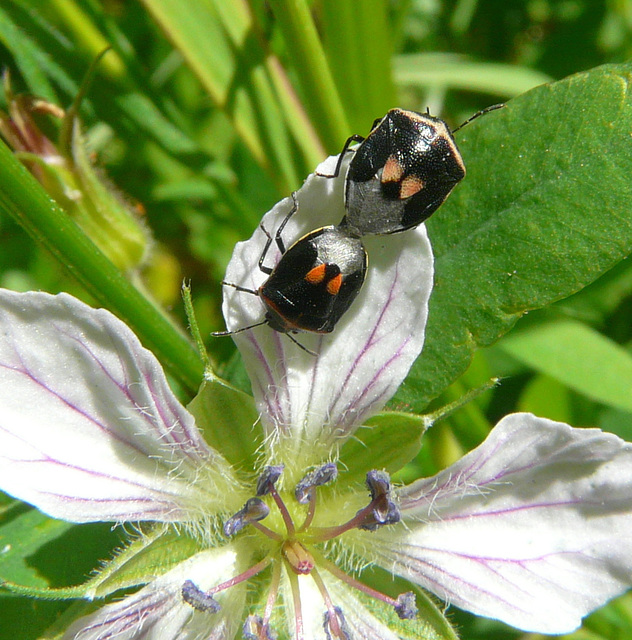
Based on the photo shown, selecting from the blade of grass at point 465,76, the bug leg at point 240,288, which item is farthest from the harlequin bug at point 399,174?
the blade of grass at point 465,76

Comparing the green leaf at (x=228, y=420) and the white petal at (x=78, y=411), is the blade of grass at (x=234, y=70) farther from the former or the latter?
the white petal at (x=78, y=411)

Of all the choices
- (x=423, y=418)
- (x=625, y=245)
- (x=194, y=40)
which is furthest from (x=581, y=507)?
(x=194, y=40)

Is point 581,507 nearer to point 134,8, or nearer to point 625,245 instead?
point 625,245

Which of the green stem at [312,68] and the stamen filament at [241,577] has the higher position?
the green stem at [312,68]

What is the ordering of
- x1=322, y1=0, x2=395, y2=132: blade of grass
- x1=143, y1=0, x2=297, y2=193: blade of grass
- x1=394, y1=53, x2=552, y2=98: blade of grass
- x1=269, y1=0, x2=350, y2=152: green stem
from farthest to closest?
x1=394, y1=53, x2=552, y2=98: blade of grass, x1=143, y1=0, x2=297, y2=193: blade of grass, x1=322, y1=0, x2=395, y2=132: blade of grass, x1=269, y1=0, x2=350, y2=152: green stem

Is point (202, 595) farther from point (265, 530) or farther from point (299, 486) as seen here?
point (299, 486)

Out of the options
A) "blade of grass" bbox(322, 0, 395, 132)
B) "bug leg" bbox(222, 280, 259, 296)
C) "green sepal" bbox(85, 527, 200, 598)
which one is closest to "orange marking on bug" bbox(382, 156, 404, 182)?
"bug leg" bbox(222, 280, 259, 296)

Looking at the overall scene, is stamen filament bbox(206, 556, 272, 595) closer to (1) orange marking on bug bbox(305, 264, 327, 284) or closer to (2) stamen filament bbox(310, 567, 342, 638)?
(2) stamen filament bbox(310, 567, 342, 638)

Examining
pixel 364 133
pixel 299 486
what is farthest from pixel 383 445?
pixel 364 133
